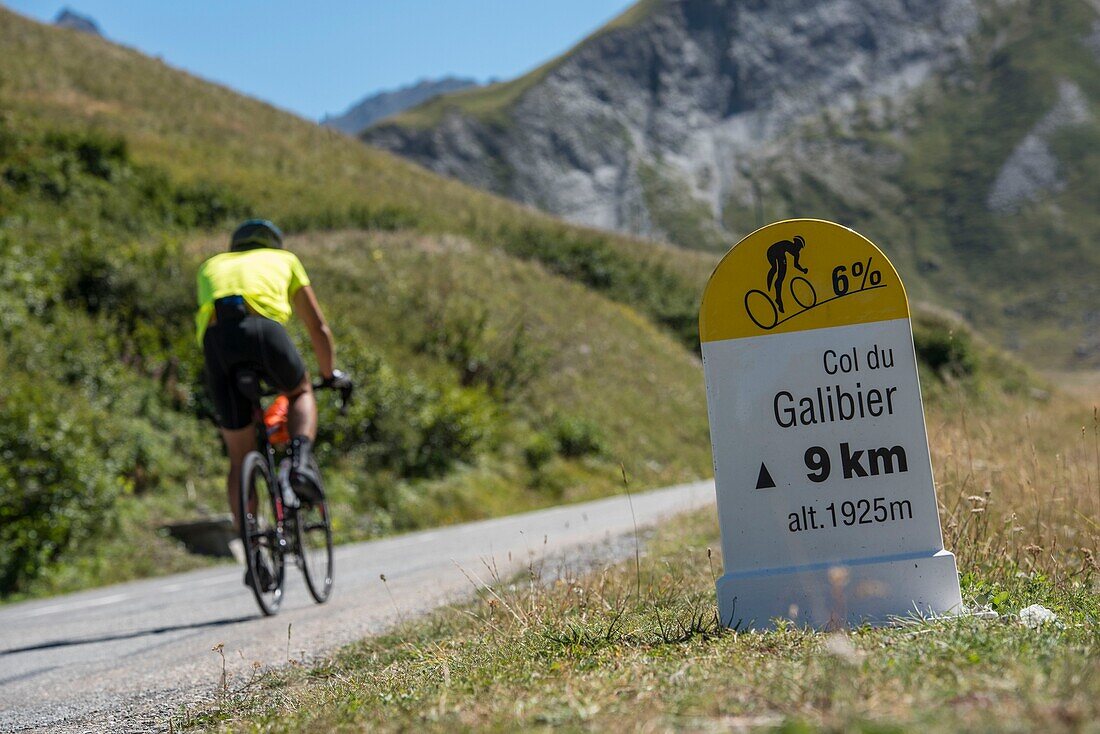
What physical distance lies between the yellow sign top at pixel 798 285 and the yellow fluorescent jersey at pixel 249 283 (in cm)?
276

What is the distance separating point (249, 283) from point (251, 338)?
1.03ft

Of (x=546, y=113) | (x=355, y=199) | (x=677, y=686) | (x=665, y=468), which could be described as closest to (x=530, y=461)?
(x=665, y=468)

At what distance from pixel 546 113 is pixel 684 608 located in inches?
6420

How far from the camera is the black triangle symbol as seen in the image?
10.8 feet

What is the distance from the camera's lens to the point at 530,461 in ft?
55.5

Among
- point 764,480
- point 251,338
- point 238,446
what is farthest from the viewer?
point 238,446

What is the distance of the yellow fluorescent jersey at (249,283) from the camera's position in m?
5.22

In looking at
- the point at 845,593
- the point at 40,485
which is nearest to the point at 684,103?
the point at 40,485

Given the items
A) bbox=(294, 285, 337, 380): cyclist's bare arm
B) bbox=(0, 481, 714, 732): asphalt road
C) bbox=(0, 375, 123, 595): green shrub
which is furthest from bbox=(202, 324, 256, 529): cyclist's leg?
bbox=(0, 375, 123, 595): green shrub

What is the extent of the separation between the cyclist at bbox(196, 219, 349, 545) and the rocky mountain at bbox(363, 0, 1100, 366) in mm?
109608

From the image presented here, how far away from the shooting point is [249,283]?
5250 millimetres

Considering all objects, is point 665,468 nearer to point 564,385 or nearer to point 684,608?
point 564,385

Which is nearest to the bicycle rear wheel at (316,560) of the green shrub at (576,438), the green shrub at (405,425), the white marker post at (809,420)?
the white marker post at (809,420)

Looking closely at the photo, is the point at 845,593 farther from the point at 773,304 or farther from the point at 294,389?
the point at 294,389
